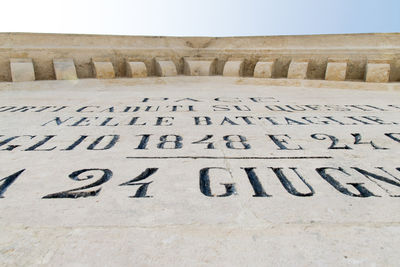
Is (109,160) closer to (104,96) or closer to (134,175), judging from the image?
(134,175)

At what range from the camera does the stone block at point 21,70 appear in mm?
5914

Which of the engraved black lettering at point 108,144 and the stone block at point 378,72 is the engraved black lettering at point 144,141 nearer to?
the engraved black lettering at point 108,144

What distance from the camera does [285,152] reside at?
7.56ft

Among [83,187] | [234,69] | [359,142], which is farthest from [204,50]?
[83,187]

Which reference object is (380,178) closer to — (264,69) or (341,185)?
(341,185)

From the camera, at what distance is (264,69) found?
266 inches

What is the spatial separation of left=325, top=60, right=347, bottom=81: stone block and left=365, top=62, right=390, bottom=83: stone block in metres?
0.42

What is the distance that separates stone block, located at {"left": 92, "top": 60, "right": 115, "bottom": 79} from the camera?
6.46 metres

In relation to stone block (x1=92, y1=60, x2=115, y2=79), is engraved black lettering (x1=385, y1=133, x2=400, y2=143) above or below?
below

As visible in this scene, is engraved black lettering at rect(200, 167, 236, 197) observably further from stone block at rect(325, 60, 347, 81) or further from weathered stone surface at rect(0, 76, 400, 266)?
stone block at rect(325, 60, 347, 81)

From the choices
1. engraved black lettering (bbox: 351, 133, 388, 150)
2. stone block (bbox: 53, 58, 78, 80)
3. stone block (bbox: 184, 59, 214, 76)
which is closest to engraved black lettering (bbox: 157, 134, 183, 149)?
engraved black lettering (bbox: 351, 133, 388, 150)

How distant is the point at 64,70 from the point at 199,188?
18.2ft

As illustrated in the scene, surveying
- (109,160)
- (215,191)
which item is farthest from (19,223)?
(215,191)

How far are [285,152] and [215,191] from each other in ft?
2.82
